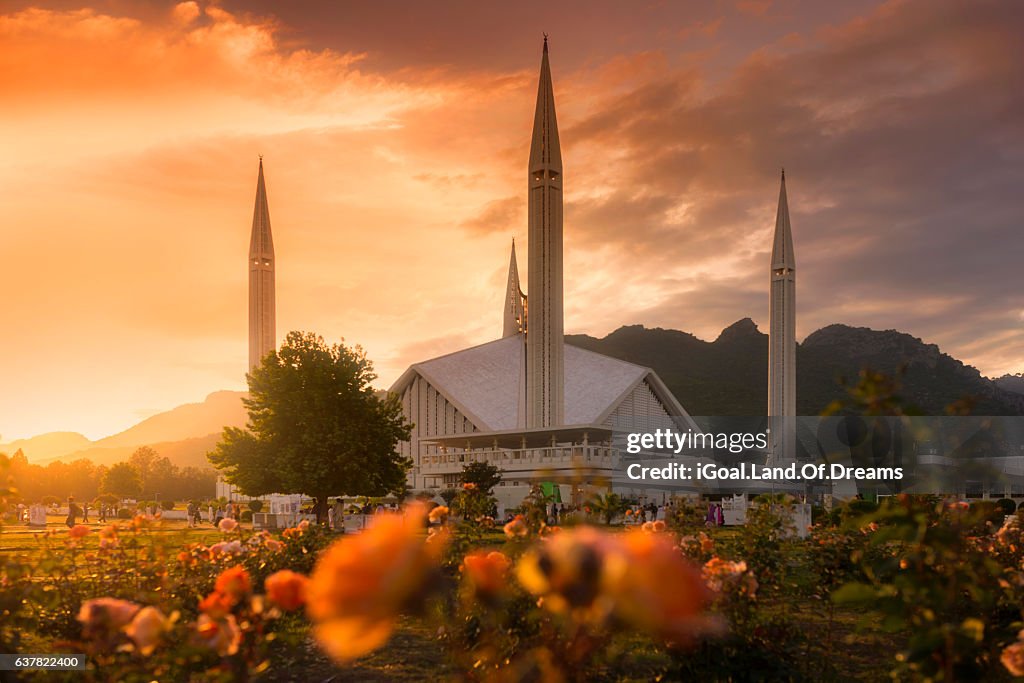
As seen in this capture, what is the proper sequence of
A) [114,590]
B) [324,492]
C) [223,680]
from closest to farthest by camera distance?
[223,680] < [114,590] < [324,492]

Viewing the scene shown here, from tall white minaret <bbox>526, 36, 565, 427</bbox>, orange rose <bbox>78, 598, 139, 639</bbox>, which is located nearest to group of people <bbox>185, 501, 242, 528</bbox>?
tall white minaret <bbox>526, 36, 565, 427</bbox>

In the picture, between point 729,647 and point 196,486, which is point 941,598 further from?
point 196,486

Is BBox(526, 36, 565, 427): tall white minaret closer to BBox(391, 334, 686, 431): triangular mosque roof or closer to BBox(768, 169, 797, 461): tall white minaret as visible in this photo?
BBox(391, 334, 686, 431): triangular mosque roof

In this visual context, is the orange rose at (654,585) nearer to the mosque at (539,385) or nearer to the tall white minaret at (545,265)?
the mosque at (539,385)

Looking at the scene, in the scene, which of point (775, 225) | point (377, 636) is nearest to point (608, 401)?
point (775, 225)

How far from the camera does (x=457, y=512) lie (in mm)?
6891

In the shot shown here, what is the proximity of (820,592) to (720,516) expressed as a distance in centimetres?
1766

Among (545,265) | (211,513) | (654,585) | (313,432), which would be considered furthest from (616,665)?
(211,513)

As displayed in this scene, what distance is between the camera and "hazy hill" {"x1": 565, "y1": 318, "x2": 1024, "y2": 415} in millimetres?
82938

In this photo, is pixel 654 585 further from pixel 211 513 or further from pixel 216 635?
pixel 211 513

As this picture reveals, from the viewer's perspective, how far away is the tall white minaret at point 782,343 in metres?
52.8

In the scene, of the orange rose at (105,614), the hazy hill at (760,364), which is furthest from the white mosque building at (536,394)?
the hazy hill at (760,364)

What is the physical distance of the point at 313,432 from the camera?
72.0 feet

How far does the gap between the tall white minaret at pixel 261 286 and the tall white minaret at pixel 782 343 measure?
35.2 meters
